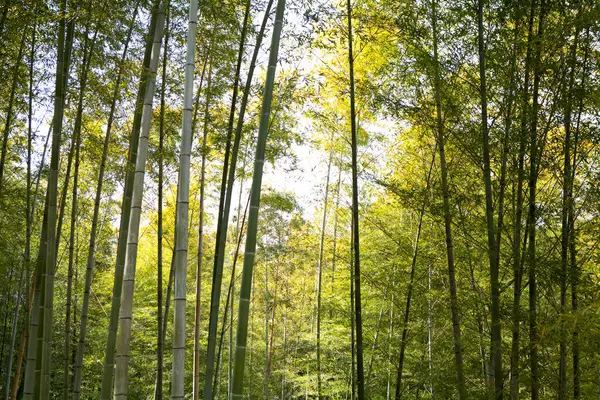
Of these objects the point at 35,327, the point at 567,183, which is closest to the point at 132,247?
the point at 35,327

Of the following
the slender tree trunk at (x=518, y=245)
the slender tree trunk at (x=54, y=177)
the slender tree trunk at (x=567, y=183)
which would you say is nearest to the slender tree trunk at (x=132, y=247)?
the slender tree trunk at (x=54, y=177)

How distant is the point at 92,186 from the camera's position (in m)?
8.24

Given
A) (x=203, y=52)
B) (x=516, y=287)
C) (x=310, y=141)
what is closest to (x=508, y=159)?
(x=516, y=287)

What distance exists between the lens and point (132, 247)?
3398mm

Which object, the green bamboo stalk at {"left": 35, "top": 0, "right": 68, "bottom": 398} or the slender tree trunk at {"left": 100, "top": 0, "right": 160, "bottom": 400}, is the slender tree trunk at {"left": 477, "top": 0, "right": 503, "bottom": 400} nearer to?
the slender tree trunk at {"left": 100, "top": 0, "right": 160, "bottom": 400}

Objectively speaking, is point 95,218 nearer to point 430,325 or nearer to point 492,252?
point 492,252

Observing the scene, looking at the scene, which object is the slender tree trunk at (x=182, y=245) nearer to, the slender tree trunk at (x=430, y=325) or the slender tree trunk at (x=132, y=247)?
the slender tree trunk at (x=132, y=247)

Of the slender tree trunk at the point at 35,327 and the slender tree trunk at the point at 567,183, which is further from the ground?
the slender tree trunk at the point at 567,183

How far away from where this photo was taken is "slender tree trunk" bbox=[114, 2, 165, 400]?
3324 mm

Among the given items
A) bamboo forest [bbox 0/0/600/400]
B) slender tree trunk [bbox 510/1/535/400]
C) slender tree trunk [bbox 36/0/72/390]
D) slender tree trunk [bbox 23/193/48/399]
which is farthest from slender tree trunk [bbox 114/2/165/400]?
slender tree trunk [bbox 510/1/535/400]

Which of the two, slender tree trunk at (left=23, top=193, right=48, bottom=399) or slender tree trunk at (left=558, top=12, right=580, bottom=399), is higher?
slender tree trunk at (left=558, top=12, right=580, bottom=399)

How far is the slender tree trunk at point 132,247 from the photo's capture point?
332cm

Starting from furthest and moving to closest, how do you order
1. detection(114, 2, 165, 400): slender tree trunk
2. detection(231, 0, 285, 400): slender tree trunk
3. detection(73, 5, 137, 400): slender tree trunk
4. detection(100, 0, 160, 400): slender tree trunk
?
detection(73, 5, 137, 400): slender tree trunk, detection(100, 0, 160, 400): slender tree trunk, detection(114, 2, 165, 400): slender tree trunk, detection(231, 0, 285, 400): slender tree trunk

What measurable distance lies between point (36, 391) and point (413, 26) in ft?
15.0
